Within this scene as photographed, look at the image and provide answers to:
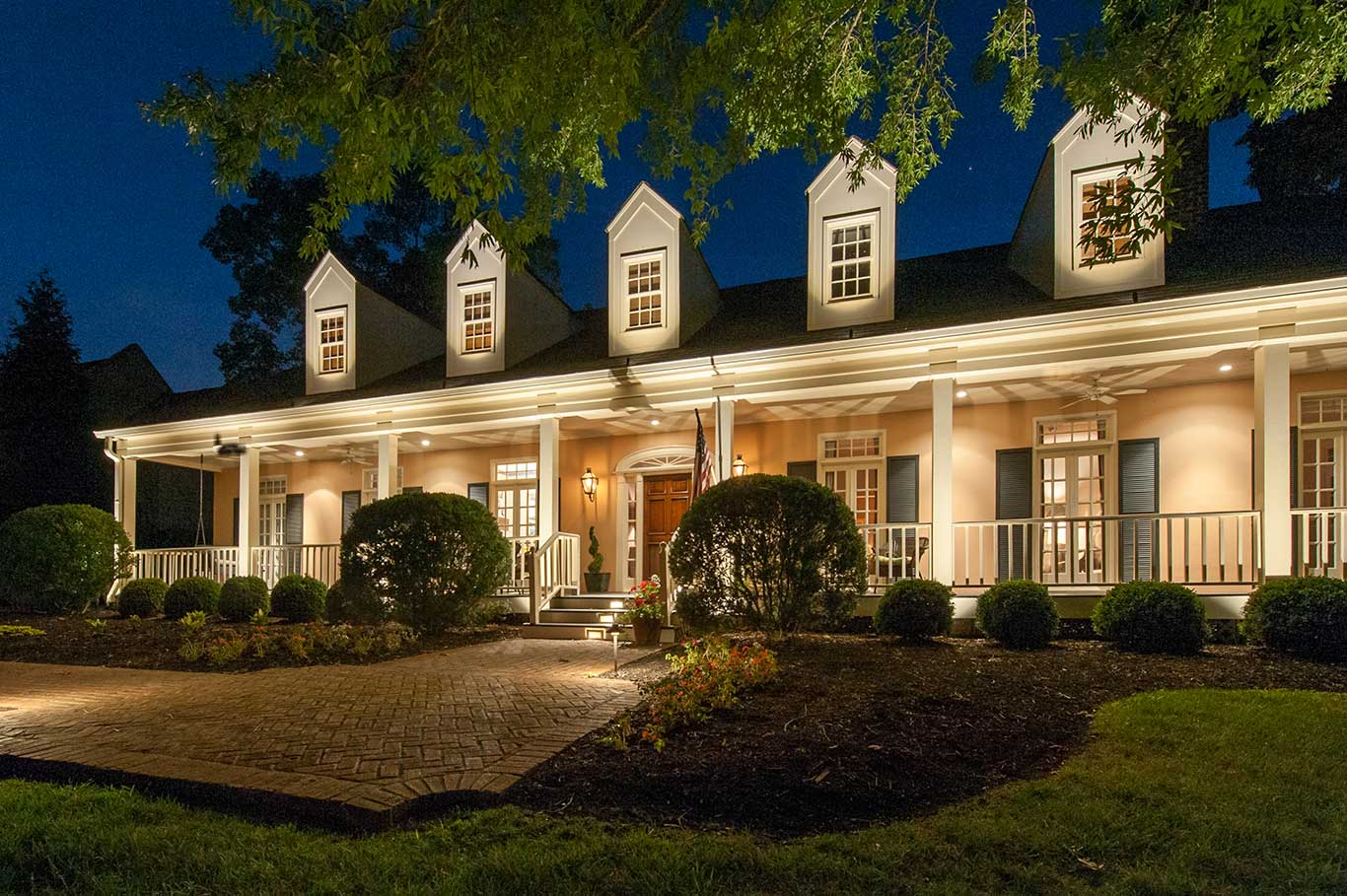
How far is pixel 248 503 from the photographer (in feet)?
50.3

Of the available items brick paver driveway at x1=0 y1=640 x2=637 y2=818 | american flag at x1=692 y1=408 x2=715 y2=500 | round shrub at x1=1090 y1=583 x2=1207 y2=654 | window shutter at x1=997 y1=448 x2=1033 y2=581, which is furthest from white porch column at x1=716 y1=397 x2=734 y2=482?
round shrub at x1=1090 y1=583 x2=1207 y2=654

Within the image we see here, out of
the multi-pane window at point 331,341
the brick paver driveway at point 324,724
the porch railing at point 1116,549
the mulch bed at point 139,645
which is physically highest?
the multi-pane window at point 331,341

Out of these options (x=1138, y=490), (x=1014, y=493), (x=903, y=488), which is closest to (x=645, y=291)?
(x=903, y=488)

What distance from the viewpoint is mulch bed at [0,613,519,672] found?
8.93 metres

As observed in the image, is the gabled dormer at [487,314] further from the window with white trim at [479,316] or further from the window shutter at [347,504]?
the window shutter at [347,504]

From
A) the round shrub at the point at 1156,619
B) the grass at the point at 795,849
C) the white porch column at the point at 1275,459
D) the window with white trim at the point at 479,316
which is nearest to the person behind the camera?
the grass at the point at 795,849

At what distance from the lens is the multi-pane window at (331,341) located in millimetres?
15586

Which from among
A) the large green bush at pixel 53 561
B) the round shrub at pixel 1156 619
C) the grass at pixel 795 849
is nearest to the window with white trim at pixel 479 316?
the large green bush at pixel 53 561

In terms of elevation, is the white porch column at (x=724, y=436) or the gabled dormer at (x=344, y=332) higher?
the gabled dormer at (x=344, y=332)

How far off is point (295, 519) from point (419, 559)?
8.52 meters

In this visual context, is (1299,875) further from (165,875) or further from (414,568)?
(414,568)

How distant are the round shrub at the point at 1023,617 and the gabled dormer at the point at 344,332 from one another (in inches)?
472

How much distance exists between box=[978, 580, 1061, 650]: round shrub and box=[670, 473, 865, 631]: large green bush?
1.48 meters

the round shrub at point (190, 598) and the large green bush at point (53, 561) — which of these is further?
the large green bush at point (53, 561)
